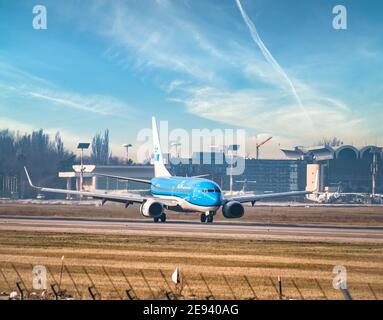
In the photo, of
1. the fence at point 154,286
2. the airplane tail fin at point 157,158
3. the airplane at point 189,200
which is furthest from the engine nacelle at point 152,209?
the fence at point 154,286

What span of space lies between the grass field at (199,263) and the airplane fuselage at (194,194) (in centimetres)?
1665

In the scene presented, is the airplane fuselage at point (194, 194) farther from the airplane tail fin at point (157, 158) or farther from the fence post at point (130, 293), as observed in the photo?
the fence post at point (130, 293)

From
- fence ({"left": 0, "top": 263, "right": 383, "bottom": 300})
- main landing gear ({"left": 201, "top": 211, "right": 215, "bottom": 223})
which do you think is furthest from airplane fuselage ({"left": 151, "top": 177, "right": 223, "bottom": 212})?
fence ({"left": 0, "top": 263, "right": 383, "bottom": 300})

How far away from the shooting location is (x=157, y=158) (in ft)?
254

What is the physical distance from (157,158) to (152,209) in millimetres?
19724

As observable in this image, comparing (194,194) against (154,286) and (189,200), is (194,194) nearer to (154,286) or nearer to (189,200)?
(189,200)

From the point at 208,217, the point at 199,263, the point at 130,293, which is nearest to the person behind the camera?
the point at 130,293

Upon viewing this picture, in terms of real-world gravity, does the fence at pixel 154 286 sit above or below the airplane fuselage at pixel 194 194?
below

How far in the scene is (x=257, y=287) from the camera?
2100cm

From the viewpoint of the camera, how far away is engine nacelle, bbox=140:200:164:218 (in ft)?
191

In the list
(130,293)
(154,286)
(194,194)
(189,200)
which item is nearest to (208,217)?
(189,200)

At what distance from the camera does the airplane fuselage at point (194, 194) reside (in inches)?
2195
